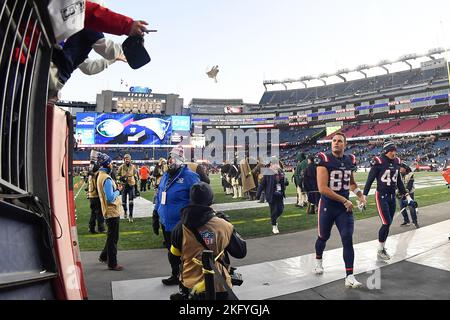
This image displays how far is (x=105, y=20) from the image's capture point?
1.83m

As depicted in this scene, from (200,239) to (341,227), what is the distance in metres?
2.66

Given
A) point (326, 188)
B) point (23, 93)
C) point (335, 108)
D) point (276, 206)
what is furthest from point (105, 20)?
point (335, 108)

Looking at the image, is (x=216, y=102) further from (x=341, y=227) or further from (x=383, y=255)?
(x=341, y=227)

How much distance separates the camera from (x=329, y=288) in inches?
161

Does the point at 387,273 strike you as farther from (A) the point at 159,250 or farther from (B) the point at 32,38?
(B) the point at 32,38

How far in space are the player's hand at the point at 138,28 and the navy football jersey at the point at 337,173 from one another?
3.56m

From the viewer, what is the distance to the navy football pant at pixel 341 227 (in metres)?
4.25

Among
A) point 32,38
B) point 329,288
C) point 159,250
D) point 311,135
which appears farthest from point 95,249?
point 311,135

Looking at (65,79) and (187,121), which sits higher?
(187,121)

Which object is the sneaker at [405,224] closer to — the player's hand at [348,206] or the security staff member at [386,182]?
the security staff member at [386,182]

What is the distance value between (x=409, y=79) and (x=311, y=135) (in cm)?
2450

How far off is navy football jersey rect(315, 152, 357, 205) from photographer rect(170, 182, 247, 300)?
2391mm

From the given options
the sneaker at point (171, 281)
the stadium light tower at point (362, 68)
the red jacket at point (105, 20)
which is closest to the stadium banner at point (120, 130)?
the sneaker at point (171, 281)

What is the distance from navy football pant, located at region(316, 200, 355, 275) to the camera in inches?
167
